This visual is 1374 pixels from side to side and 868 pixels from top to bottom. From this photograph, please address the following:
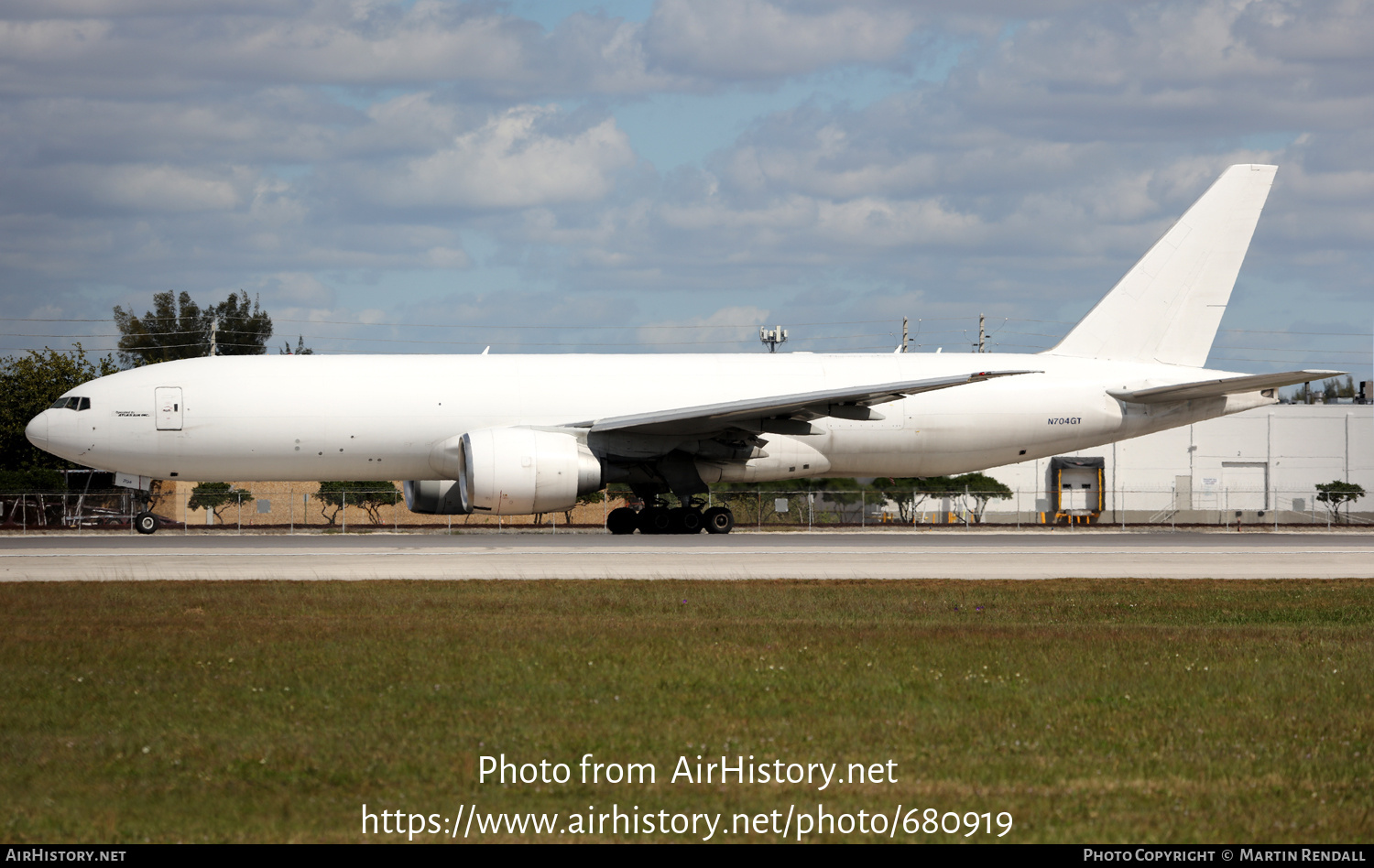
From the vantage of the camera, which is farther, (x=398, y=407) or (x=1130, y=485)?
(x=1130, y=485)

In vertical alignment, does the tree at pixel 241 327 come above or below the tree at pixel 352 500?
above

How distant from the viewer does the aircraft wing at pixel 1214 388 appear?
24.9 m

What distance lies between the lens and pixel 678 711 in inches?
299

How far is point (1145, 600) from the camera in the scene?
13602 mm

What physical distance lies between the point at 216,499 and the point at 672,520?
61.0ft

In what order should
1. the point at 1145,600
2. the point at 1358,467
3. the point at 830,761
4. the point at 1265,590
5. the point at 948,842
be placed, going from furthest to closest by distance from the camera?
1. the point at 1358,467
2. the point at 1265,590
3. the point at 1145,600
4. the point at 830,761
5. the point at 948,842

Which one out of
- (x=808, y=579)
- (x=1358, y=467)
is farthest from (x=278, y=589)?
(x=1358, y=467)

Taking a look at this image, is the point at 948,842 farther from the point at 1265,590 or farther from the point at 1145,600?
the point at 1265,590

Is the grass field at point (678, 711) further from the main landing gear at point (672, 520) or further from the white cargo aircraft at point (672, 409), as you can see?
the main landing gear at point (672, 520)

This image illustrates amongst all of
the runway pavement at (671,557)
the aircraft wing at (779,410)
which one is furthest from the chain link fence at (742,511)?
the runway pavement at (671,557)

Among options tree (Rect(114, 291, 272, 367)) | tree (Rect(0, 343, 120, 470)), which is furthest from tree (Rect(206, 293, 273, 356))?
tree (Rect(0, 343, 120, 470))

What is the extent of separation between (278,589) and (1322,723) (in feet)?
35.4

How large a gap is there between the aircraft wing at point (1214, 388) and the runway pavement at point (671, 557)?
3.06 meters

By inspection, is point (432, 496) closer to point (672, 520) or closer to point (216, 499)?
point (672, 520)
